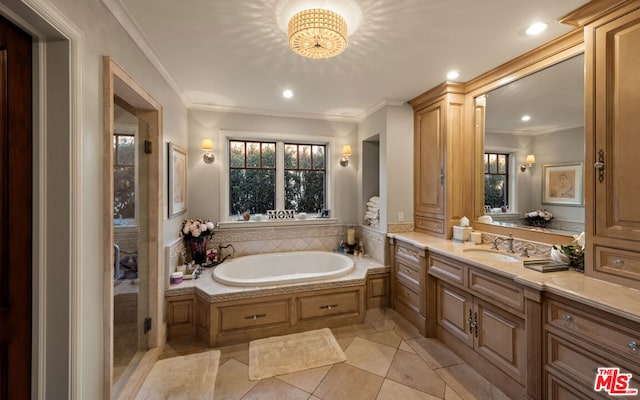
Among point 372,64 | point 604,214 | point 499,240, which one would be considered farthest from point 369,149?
point 604,214

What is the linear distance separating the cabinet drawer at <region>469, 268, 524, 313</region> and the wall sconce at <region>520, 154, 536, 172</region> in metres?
1.07

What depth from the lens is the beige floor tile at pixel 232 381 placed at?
196 centimetres

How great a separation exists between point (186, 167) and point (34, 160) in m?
2.30

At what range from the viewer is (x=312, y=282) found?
2854mm

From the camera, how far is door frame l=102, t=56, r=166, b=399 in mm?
1531

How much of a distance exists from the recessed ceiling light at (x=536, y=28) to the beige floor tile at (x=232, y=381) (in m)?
3.29

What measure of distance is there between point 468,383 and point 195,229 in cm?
302

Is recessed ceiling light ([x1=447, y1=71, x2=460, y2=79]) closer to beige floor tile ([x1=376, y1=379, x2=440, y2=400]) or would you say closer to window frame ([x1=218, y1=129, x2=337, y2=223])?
window frame ([x1=218, y1=129, x2=337, y2=223])

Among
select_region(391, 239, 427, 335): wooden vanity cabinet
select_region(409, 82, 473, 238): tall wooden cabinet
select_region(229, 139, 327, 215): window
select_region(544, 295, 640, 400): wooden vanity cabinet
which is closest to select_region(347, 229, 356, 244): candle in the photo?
select_region(229, 139, 327, 215): window

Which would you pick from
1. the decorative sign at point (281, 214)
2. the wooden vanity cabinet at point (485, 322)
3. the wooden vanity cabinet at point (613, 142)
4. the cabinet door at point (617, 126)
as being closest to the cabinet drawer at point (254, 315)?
the decorative sign at point (281, 214)

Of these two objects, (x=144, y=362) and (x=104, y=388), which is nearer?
(x=104, y=388)

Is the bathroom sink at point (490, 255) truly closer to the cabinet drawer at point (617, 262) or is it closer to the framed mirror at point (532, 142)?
the framed mirror at point (532, 142)

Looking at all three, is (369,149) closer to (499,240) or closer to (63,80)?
(499,240)

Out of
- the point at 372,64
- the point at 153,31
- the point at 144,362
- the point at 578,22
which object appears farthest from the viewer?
the point at 372,64
